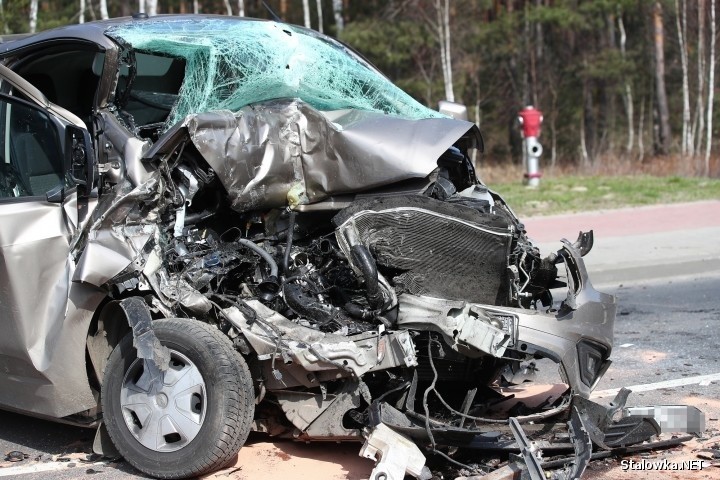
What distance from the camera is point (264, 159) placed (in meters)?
4.78

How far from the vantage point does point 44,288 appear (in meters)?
4.61

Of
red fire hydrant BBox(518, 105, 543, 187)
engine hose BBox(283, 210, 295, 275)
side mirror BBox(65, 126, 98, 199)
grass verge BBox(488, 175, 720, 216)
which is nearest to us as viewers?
engine hose BBox(283, 210, 295, 275)

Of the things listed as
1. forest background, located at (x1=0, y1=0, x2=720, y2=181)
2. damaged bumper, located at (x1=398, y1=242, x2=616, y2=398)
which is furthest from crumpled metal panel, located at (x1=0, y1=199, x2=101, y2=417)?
forest background, located at (x1=0, y1=0, x2=720, y2=181)

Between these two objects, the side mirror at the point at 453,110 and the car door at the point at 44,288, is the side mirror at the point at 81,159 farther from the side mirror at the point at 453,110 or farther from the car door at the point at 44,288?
the side mirror at the point at 453,110

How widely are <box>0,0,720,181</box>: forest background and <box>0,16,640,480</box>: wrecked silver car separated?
67.5 ft

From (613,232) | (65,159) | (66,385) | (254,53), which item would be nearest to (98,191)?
(65,159)

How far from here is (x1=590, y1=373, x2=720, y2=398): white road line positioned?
5.79 metres

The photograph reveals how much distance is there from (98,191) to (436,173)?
1.73 metres

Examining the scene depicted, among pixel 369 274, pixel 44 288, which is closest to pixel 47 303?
pixel 44 288

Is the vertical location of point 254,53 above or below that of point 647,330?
above

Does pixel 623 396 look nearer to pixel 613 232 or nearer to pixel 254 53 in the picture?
pixel 254 53

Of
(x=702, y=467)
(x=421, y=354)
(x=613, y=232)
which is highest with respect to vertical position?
(x=421, y=354)

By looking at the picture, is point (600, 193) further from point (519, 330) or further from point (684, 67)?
point (684, 67)

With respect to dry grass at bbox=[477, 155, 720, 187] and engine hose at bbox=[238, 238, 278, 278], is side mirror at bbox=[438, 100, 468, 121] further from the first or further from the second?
dry grass at bbox=[477, 155, 720, 187]
